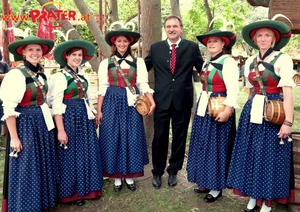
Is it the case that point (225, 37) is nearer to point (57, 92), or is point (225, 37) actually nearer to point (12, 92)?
point (57, 92)

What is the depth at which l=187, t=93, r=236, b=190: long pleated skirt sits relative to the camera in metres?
3.24

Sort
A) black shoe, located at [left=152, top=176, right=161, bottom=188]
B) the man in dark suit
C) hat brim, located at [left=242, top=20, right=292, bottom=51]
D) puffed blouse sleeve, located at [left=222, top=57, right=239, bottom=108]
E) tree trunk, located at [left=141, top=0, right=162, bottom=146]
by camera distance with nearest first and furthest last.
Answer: hat brim, located at [left=242, top=20, right=292, bottom=51] → puffed blouse sleeve, located at [left=222, top=57, right=239, bottom=108] → the man in dark suit → black shoe, located at [left=152, top=176, right=161, bottom=188] → tree trunk, located at [left=141, top=0, right=162, bottom=146]

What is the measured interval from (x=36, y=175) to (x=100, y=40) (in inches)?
84.1

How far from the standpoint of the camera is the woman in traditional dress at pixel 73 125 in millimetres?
3107

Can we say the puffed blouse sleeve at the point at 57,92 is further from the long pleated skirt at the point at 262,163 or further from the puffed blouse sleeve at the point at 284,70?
the puffed blouse sleeve at the point at 284,70

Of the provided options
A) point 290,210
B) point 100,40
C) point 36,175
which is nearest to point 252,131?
point 290,210

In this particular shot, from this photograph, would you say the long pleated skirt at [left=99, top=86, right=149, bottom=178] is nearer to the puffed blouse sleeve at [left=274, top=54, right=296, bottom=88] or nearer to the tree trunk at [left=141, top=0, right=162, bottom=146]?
the tree trunk at [left=141, top=0, right=162, bottom=146]

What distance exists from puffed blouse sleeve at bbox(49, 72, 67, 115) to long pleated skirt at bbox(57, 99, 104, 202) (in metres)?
0.10

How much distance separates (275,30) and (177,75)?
1.08 metres

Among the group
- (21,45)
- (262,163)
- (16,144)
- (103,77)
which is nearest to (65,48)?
(21,45)

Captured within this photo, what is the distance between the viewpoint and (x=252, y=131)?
299 cm

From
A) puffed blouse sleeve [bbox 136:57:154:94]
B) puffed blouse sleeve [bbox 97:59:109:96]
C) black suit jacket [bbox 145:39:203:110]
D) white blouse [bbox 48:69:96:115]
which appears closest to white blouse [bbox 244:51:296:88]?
black suit jacket [bbox 145:39:203:110]

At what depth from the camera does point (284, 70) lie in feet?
9.09

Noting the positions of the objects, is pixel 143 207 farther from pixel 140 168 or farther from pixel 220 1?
pixel 220 1
